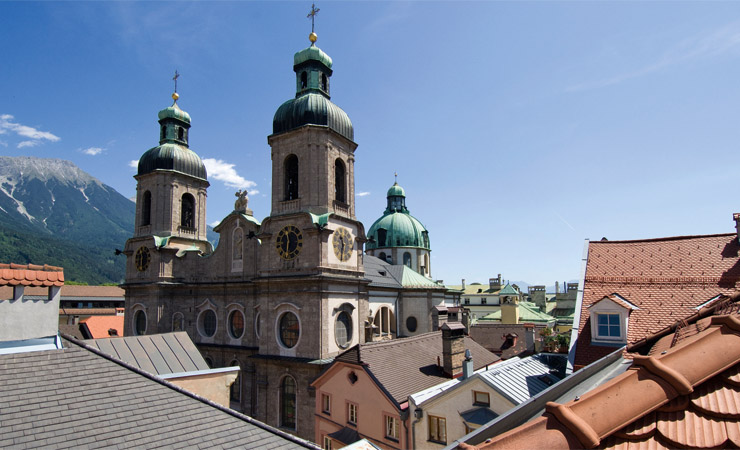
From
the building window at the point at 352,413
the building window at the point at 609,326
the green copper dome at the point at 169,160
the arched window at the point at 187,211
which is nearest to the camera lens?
the building window at the point at 609,326

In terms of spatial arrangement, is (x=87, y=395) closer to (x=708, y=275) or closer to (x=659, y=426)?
(x=659, y=426)

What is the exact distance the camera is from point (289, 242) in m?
29.0

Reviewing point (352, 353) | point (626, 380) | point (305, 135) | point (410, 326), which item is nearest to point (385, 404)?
point (352, 353)

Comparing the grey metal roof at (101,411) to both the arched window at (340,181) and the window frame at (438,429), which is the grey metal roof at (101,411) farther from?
the arched window at (340,181)

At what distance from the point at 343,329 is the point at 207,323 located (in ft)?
45.2

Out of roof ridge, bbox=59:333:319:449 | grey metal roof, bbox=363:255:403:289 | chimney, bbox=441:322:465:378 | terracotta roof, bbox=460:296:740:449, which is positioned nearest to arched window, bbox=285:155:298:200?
grey metal roof, bbox=363:255:403:289

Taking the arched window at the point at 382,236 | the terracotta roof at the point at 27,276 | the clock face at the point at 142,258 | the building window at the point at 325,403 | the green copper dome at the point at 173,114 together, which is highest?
the green copper dome at the point at 173,114

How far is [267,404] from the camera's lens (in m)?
28.5

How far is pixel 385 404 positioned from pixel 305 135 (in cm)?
1900

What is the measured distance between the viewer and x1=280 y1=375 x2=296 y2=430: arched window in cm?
2762

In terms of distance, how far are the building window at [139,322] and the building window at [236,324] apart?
10318 millimetres

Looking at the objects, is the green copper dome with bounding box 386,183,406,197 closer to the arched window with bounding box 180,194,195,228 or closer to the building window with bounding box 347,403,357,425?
the arched window with bounding box 180,194,195,228

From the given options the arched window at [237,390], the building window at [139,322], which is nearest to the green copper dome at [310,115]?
the arched window at [237,390]

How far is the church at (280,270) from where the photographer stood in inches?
1091
